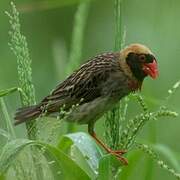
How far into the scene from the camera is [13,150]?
10.4 ft

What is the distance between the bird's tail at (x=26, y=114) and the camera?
3818mm

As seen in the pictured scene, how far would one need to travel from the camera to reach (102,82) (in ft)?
16.1

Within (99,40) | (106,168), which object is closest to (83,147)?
(106,168)

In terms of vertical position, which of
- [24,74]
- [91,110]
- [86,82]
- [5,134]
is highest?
[24,74]

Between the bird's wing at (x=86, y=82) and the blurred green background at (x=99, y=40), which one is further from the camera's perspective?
the blurred green background at (x=99, y=40)

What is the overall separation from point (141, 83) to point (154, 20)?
4.46 ft

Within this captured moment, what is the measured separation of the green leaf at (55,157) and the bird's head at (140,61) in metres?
1.23

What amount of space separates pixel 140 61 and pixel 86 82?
0.33 metres

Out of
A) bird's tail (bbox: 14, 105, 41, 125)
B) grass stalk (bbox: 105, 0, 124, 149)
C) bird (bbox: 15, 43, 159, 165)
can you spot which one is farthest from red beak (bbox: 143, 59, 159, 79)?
grass stalk (bbox: 105, 0, 124, 149)

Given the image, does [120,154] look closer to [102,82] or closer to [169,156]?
[169,156]

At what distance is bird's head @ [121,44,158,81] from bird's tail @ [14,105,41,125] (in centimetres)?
66

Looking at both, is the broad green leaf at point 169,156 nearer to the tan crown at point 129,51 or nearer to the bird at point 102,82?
the bird at point 102,82

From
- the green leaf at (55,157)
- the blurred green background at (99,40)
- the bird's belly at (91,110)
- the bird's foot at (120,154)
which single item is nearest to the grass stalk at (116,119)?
the bird's foot at (120,154)

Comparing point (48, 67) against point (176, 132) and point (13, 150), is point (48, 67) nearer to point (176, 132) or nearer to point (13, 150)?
point (176, 132)
